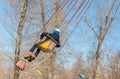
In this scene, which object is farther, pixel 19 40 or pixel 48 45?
pixel 19 40

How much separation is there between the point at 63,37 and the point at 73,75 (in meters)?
61.4

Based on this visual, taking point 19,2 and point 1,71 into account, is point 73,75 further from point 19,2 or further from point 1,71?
point 19,2

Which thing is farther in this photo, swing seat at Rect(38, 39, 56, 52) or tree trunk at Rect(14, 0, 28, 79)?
tree trunk at Rect(14, 0, 28, 79)

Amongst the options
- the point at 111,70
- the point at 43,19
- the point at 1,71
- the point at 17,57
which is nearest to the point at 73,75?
the point at 111,70

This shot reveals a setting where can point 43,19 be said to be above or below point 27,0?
below

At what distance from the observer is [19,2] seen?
15.4 m

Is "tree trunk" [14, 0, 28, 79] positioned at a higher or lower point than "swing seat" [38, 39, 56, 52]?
lower

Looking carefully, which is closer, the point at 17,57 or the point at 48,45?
the point at 48,45

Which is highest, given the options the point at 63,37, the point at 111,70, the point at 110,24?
the point at 63,37

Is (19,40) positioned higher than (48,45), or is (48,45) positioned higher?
(48,45)

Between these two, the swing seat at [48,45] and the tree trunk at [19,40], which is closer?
the swing seat at [48,45]

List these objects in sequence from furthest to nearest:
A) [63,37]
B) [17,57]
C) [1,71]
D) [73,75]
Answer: [73,75] < [1,71] < [63,37] < [17,57]

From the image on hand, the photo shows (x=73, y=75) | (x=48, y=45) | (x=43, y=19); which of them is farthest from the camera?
(x=73, y=75)

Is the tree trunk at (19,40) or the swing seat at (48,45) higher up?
the swing seat at (48,45)
